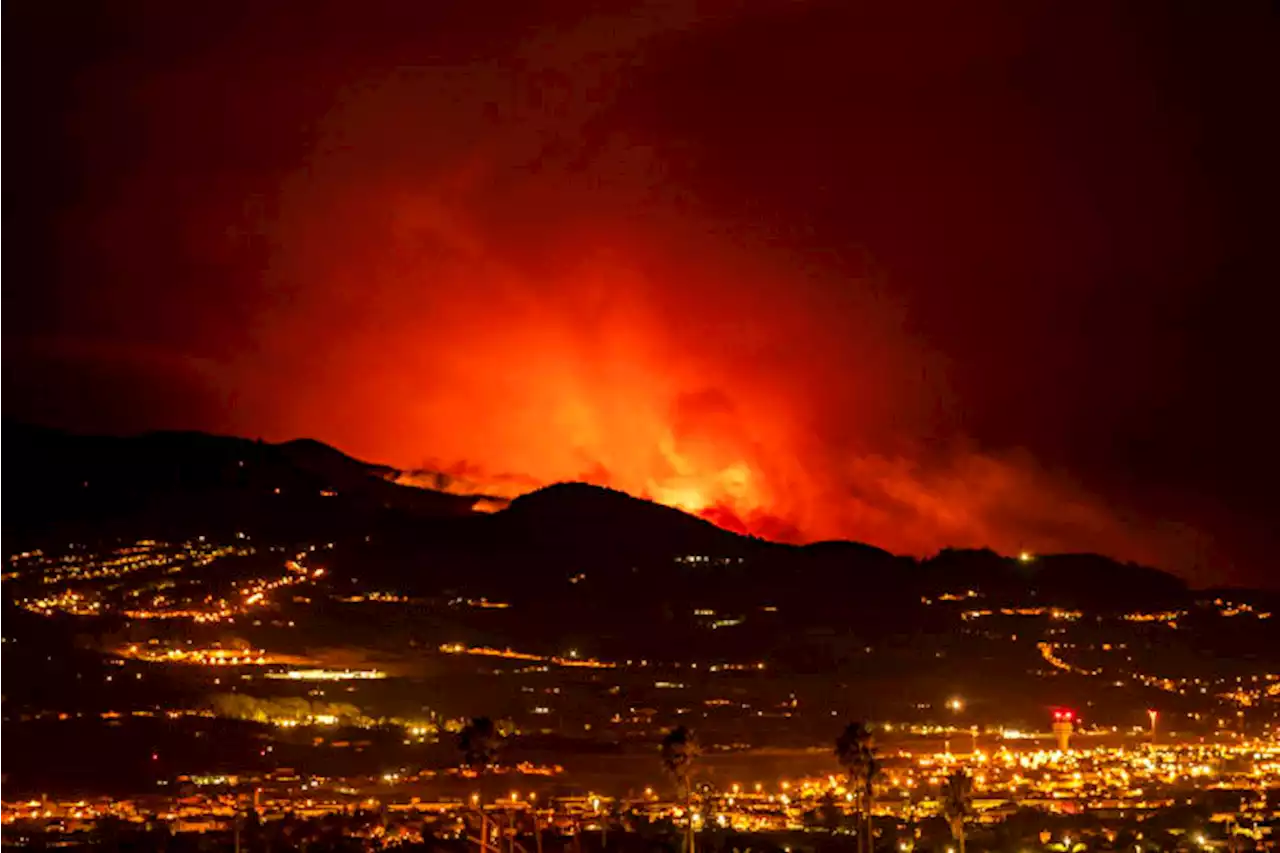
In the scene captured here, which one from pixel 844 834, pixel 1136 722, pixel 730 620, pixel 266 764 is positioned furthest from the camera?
pixel 730 620

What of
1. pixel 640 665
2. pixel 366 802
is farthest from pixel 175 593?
pixel 366 802

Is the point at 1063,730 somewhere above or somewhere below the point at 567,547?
below

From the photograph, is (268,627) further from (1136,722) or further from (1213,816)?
(1213,816)

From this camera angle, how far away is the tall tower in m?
110

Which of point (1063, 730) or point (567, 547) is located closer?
point (1063, 730)

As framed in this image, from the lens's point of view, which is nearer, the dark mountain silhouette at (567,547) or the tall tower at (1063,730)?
the tall tower at (1063,730)

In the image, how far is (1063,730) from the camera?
111 metres

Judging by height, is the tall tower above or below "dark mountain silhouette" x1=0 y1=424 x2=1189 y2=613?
below

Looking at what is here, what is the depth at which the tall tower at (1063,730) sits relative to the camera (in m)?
110

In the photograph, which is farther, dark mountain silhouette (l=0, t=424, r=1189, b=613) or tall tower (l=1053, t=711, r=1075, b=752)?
dark mountain silhouette (l=0, t=424, r=1189, b=613)

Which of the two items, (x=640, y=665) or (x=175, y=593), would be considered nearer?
(x=640, y=665)

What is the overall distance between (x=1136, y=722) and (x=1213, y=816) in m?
42.5

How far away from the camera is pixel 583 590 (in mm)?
166875

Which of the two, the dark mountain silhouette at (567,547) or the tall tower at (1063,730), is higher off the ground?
the dark mountain silhouette at (567,547)
